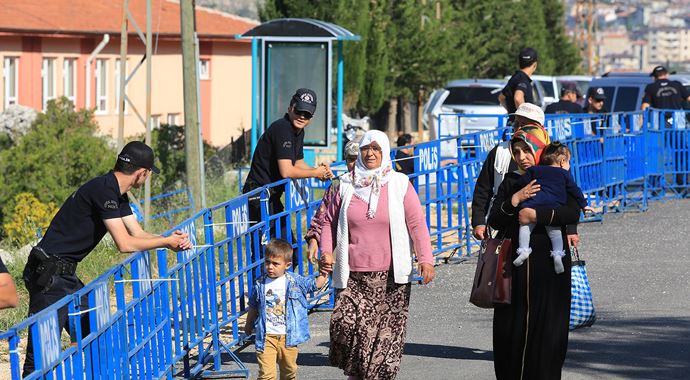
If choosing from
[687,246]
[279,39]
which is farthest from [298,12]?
[687,246]

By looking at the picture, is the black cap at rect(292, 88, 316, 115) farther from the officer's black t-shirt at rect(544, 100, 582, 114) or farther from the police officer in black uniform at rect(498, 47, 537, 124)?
the officer's black t-shirt at rect(544, 100, 582, 114)

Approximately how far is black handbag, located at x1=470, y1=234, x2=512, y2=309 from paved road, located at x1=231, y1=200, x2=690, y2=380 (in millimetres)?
1190

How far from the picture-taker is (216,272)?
10.0 metres

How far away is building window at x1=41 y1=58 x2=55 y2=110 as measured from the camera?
3469 cm

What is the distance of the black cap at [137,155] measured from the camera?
753cm

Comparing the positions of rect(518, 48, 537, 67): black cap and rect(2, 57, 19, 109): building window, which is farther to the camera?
rect(2, 57, 19, 109): building window

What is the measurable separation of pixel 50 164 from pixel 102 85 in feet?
54.0

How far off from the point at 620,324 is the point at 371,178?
3541 mm

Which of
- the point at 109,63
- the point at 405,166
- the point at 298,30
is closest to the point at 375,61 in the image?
the point at 109,63

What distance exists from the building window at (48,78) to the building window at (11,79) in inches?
40.5

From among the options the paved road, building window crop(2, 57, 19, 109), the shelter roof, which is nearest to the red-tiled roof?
building window crop(2, 57, 19, 109)

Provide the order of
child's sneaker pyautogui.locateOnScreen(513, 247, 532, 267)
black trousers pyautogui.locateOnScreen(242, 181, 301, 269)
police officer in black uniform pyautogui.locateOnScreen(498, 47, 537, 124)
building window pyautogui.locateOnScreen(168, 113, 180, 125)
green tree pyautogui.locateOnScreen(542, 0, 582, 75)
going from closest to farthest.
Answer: child's sneaker pyautogui.locateOnScreen(513, 247, 532, 267) → black trousers pyautogui.locateOnScreen(242, 181, 301, 269) → police officer in black uniform pyautogui.locateOnScreen(498, 47, 537, 124) → building window pyautogui.locateOnScreen(168, 113, 180, 125) → green tree pyautogui.locateOnScreen(542, 0, 582, 75)

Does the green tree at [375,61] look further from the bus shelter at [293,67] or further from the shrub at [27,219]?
the shrub at [27,219]

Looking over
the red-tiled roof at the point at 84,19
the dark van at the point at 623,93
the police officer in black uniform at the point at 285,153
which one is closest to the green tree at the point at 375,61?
the red-tiled roof at the point at 84,19
